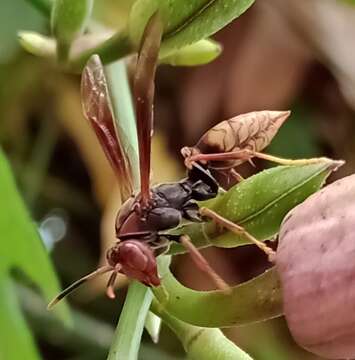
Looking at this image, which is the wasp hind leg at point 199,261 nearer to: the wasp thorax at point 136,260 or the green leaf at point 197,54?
the wasp thorax at point 136,260

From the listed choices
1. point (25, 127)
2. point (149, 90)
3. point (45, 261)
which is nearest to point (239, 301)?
point (149, 90)

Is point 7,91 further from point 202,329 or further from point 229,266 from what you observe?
point 202,329

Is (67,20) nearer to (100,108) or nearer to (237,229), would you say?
(100,108)

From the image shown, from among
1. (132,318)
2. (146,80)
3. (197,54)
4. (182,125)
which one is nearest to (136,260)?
(132,318)

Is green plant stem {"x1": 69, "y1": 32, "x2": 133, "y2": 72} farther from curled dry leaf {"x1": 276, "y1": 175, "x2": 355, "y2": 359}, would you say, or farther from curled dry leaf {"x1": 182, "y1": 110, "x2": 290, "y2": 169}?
curled dry leaf {"x1": 276, "y1": 175, "x2": 355, "y2": 359}

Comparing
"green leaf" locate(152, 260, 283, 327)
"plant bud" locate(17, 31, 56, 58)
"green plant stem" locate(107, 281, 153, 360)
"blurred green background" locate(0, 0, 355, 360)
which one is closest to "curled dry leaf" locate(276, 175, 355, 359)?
"green leaf" locate(152, 260, 283, 327)

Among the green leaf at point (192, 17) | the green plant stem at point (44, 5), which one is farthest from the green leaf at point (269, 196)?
the green plant stem at point (44, 5)
